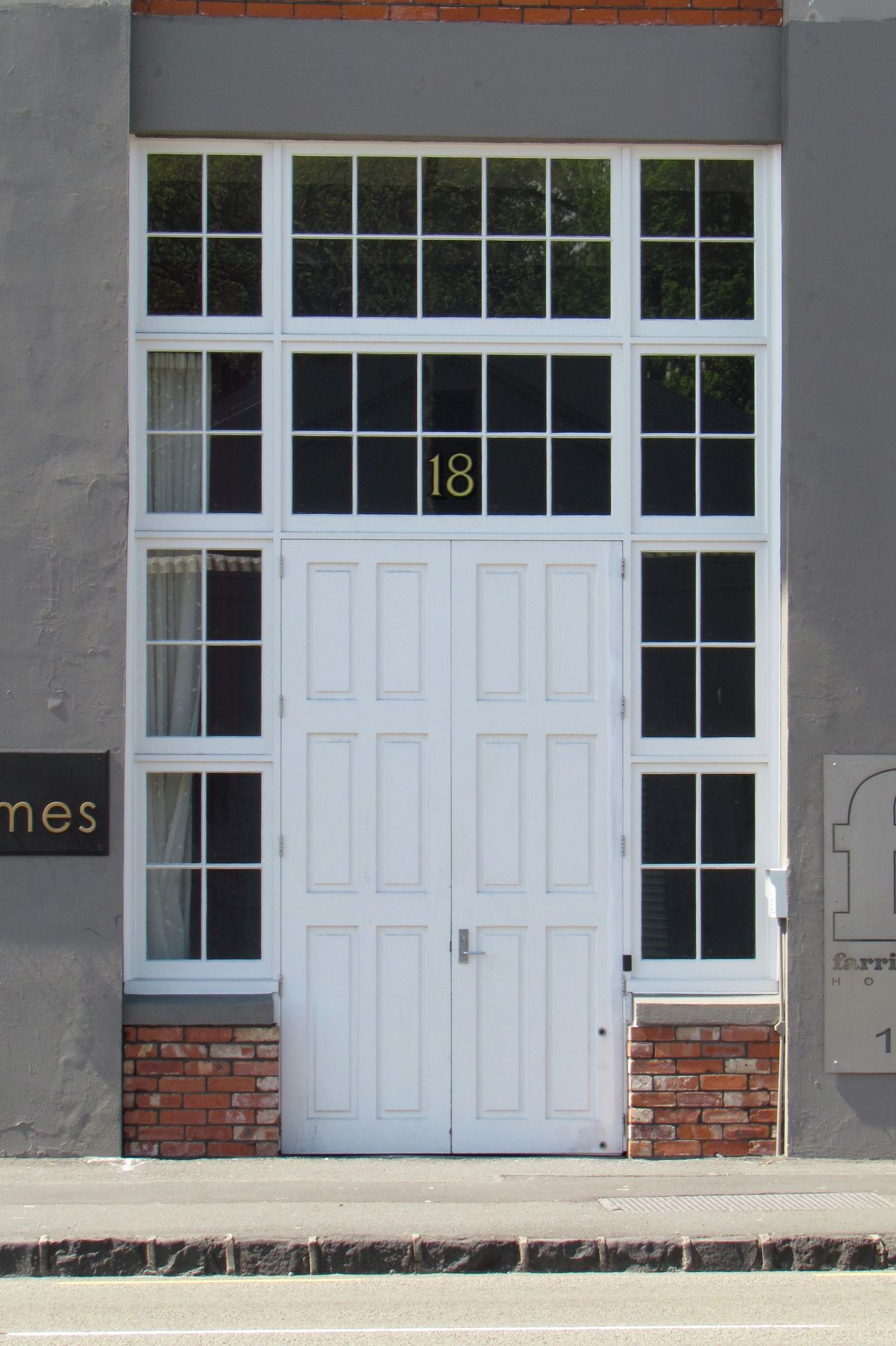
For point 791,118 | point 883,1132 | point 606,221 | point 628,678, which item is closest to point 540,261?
point 606,221

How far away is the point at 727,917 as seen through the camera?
6.85 m

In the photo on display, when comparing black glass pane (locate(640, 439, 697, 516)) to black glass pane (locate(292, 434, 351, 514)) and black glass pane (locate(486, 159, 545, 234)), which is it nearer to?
black glass pane (locate(486, 159, 545, 234))

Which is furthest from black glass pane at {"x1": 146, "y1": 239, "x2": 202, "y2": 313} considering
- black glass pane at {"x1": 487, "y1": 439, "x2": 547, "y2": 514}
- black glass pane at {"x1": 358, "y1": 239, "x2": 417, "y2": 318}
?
black glass pane at {"x1": 487, "y1": 439, "x2": 547, "y2": 514}

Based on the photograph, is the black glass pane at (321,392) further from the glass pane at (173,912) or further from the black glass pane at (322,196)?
the glass pane at (173,912)

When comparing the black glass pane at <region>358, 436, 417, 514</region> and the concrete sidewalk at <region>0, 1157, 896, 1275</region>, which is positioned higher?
the black glass pane at <region>358, 436, 417, 514</region>

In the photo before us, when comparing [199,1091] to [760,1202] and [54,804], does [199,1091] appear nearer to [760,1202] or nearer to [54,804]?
[54,804]

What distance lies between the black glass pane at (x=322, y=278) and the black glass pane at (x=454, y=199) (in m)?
0.43

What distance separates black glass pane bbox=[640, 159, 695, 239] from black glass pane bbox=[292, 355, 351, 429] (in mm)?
1605

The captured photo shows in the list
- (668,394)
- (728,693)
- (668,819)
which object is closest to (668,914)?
(668,819)

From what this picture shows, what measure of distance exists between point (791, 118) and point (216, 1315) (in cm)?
562

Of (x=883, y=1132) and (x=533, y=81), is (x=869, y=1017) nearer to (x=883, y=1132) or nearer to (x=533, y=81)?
(x=883, y=1132)

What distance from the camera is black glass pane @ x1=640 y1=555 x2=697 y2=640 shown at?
693 centimetres

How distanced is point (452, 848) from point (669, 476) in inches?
81.2

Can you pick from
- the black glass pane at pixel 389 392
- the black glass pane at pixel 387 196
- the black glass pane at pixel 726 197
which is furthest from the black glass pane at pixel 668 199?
the black glass pane at pixel 389 392
